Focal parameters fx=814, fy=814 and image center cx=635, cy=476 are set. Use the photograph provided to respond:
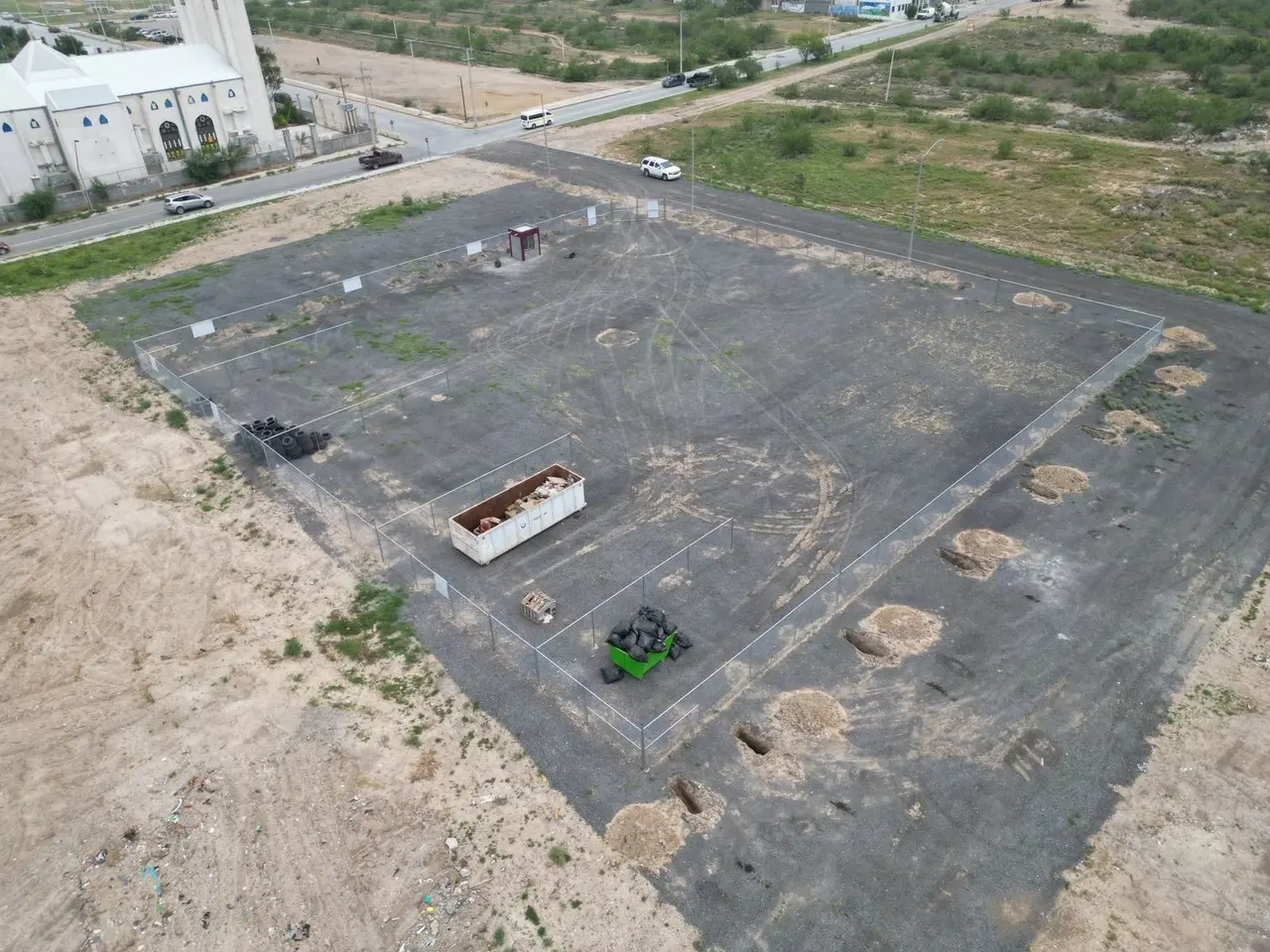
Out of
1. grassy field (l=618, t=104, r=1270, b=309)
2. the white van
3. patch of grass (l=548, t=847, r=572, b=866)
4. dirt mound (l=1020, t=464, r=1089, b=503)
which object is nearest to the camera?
patch of grass (l=548, t=847, r=572, b=866)

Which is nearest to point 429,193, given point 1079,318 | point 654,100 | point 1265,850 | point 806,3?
point 654,100

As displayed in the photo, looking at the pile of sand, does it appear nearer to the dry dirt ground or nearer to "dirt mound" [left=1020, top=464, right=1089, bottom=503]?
"dirt mound" [left=1020, top=464, right=1089, bottom=503]

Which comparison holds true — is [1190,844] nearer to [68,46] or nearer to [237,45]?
[237,45]

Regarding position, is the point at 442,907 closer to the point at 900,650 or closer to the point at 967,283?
the point at 900,650

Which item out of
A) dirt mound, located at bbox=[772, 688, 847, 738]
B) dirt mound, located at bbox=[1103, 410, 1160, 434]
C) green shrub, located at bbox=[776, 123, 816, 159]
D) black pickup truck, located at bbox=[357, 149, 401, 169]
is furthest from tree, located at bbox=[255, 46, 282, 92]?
dirt mound, located at bbox=[772, 688, 847, 738]

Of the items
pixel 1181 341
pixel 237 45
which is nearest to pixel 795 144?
pixel 1181 341

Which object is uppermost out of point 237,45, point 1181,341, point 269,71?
point 237,45

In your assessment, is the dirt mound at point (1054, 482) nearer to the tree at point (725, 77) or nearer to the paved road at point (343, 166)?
the paved road at point (343, 166)
